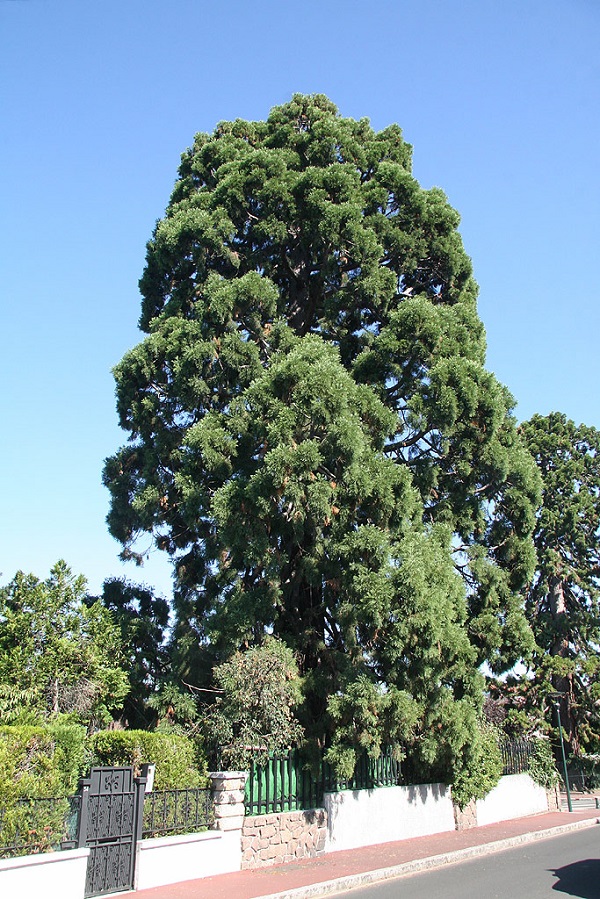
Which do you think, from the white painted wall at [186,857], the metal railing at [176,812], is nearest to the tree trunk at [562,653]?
the white painted wall at [186,857]

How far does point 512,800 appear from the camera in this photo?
19.1 metres

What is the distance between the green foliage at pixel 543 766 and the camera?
2119cm

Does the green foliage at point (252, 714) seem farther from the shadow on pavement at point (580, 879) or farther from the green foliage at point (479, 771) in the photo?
the green foliage at point (479, 771)

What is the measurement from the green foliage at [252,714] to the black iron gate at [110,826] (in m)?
2.55

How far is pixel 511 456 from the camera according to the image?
17031 millimetres

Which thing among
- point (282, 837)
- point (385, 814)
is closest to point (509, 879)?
point (282, 837)

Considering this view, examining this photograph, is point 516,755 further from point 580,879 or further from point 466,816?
point 580,879

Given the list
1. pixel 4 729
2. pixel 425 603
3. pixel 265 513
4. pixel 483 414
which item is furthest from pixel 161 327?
pixel 4 729

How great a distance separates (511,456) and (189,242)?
1028 cm

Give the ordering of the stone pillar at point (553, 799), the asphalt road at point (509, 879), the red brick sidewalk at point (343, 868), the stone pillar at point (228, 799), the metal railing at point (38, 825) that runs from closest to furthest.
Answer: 1. the metal railing at point (38, 825)
2. the asphalt road at point (509, 879)
3. the red brick sidewalk at point (343, 868)
4. the stone pillar at point (228, 799)
5. the stone pillar at point (553, 799)

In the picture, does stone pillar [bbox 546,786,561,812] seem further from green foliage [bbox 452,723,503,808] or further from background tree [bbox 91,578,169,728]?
background tree [bbox 91,578,169,728]

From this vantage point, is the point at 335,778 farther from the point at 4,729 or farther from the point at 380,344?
the point at 380,344

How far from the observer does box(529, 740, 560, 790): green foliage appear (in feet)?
69.5

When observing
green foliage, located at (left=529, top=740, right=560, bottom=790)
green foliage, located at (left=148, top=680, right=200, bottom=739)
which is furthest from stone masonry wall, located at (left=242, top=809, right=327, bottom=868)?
green foliage, located at (left=529, top=740, right=560, bottom=790)
